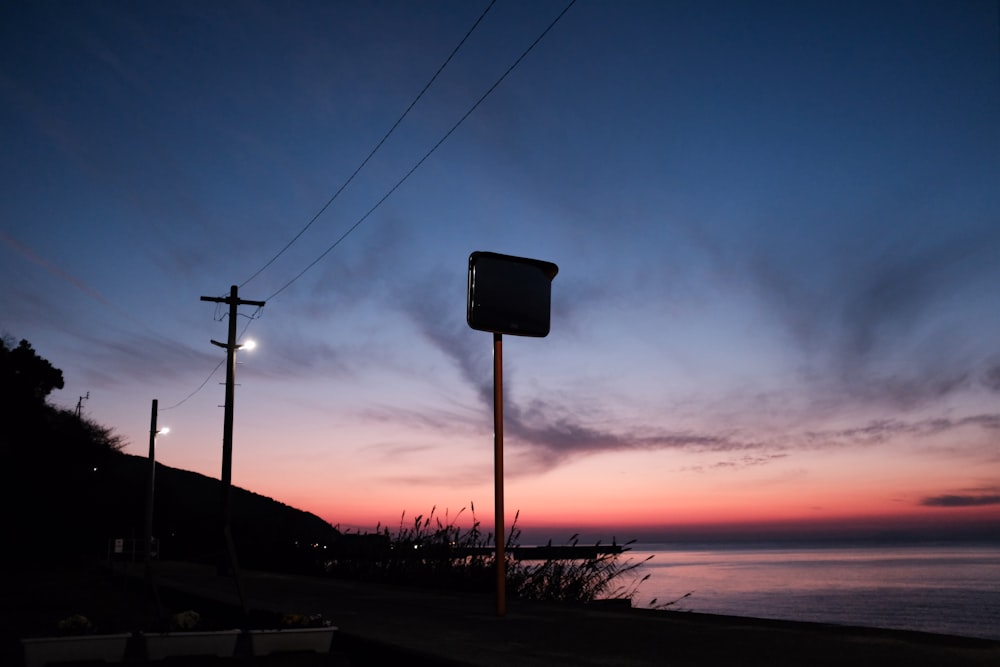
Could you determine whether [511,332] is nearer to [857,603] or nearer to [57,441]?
[857,603]

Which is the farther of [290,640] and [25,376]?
[25,376]

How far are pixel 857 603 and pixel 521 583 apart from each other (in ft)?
89.9

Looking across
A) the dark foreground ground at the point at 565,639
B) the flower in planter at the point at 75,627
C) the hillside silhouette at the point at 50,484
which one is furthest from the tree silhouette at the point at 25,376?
the flower in planter at the point at 75,627

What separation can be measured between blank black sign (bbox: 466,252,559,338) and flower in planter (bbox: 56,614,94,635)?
4.56 meters

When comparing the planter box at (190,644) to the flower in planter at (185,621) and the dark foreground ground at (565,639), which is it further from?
the flower in planter at (185,621)

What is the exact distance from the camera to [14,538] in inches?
1700

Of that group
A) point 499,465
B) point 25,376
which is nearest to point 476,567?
point 499,465

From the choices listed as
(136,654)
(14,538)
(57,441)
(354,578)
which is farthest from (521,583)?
(57,441)

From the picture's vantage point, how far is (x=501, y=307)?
8523 millimetres

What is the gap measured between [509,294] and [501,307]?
0.56 feet

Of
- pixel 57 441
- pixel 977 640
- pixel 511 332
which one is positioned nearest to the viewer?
pixel 977 640

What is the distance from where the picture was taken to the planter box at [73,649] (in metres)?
4.25

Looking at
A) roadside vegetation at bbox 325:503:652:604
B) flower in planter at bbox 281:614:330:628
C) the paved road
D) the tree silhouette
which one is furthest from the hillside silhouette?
flower in planter at bbox 281:614:330:628

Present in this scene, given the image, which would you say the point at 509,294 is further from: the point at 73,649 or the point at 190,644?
the point at 73,649
